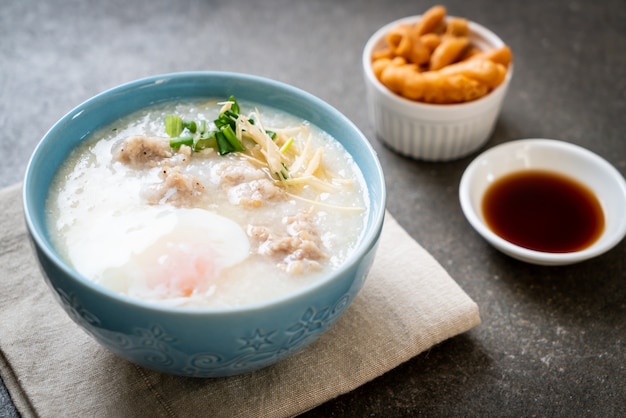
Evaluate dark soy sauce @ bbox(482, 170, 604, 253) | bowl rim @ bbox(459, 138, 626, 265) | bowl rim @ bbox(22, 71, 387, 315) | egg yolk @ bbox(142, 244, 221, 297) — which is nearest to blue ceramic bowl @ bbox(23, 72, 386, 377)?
bowl rim @ bbox(22, 71, 387, 315)

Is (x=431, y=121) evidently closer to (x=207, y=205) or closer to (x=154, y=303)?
(x=207, y=205)

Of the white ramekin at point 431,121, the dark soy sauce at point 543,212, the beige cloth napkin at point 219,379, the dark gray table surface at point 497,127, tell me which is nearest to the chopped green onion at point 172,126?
the beige cloth napkin at point 219,379

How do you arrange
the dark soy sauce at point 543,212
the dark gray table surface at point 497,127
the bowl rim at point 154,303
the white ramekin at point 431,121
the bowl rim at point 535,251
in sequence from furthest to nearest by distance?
1. the white ramekin at point 431,121
2. the dark soy sauce at point 543,212
3. the bowl rim at point 535,251
4. the dark gray table surface at point 497,127
5. the bowl rim at point 154,303

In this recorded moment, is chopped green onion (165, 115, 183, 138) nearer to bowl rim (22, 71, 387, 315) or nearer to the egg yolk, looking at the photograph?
bowl rim (22, 71, 387, 315)

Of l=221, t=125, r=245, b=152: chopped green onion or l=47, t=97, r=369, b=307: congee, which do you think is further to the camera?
l=221, t=125, r=245, b=152: chopped green onion

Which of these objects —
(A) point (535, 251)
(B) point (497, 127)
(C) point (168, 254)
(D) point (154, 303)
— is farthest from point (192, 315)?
(B) point (497, 127)

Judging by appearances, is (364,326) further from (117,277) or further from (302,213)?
(117,277)

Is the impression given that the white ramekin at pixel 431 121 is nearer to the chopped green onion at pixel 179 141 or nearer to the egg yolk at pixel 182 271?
the chopped green onion at pixel 179 141
